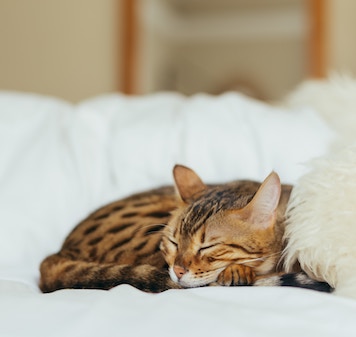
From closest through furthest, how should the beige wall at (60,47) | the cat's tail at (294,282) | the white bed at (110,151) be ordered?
the cat's tail at (294,282)
the white bed at (110,151)
the beige wall at (60,47)

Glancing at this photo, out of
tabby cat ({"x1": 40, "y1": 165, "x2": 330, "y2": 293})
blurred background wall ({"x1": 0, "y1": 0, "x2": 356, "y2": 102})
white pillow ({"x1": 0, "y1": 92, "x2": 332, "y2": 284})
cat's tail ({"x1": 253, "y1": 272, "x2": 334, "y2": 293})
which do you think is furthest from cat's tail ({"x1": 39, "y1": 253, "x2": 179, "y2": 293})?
blurred background wall ({"x1": 0, "y1": 0, "x2": 356, "y2": 102})

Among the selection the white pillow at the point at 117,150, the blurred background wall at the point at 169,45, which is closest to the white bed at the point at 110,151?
the white pillow at the point at 117,150

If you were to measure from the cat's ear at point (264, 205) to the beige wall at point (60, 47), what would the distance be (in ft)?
7.02

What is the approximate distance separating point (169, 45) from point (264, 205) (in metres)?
2.05

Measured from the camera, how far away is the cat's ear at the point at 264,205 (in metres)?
0.85

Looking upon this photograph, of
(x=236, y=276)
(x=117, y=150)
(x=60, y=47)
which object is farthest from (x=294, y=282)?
(x=60, y=47)

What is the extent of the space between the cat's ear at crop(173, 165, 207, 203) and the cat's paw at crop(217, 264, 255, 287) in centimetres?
20

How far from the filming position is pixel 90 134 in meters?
1.51

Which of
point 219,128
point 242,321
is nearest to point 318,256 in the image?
point 242,321

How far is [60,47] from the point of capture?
285 cm

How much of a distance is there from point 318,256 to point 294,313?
0.18 meters

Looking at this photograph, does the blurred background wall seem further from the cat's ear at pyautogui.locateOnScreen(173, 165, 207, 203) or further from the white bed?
the cat's ear at pyautogui.locateOnScreen(173, 165, 207, 203)

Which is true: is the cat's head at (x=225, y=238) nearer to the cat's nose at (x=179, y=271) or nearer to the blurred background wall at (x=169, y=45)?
the cat's nose at (x=179, y=271)

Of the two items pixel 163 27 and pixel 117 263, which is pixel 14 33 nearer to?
pixel 163 27
